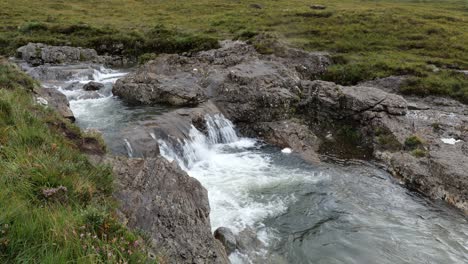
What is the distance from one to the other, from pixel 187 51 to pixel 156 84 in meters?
17.6

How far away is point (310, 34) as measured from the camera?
50.2 m

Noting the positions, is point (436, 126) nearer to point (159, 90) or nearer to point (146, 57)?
point (159, 90)

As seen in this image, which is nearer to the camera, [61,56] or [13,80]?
[13,80]

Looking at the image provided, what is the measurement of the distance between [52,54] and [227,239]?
116 ft

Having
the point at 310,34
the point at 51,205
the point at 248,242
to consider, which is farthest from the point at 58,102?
the point at 310,34

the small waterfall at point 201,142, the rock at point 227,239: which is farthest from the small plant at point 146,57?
the rock at point 227,239

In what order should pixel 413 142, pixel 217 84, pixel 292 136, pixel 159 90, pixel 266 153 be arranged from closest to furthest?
pixel 413 142
pixel 266 153
pixel 292 136
pixel 159 90
pixel 217 84

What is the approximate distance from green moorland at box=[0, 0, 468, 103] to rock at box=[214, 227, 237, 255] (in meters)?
25.1

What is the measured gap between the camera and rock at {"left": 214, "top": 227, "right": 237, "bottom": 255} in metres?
12.1

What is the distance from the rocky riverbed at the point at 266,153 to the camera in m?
10.7

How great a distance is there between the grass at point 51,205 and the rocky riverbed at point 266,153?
3.88ft

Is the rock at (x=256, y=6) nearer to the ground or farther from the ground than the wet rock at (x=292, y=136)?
farther from the ground

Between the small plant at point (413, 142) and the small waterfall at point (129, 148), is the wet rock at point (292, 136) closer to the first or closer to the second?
the small plant at point (413, 142)

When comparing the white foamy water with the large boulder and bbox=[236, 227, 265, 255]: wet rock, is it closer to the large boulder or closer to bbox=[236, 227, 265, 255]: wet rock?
bbox=[236, 227, 265, 255]: wet rock
